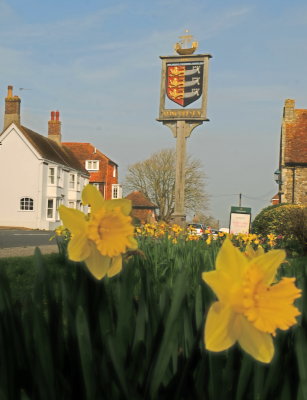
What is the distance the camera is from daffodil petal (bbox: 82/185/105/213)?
3.34 feet

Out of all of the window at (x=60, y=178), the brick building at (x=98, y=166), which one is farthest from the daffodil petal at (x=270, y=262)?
the brick building at (x=98, y=166)

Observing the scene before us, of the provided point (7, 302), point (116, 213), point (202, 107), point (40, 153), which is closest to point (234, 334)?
point (116, 213)

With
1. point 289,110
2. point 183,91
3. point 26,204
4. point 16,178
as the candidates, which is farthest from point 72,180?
point 183,91

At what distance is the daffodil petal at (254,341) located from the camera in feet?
2.54

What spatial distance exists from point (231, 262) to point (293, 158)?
2970 cm

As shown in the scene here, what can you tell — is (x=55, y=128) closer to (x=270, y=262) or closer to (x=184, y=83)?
(x=184, y=83)

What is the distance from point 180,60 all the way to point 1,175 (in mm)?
27334

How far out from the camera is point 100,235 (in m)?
0.97

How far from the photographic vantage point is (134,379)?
1.08 m

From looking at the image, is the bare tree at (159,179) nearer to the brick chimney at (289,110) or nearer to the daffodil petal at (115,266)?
the brick chimney at (289,110)

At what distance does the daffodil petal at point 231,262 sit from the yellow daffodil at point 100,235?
0.22 metres

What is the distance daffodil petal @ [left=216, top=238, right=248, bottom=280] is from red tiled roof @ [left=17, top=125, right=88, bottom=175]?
40184mm

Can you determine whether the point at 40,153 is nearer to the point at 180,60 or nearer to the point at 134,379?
the point at 180,60

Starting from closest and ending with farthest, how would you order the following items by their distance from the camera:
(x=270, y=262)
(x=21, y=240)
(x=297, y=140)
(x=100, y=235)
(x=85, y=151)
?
(x=270, y=262) → (x=100, y=235) → (x=21, y=240) → (x=297, y=140) → (x=85, y=151)
